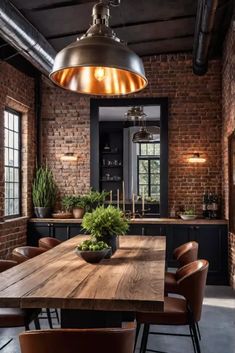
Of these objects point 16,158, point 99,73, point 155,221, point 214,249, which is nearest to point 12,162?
point 16,158

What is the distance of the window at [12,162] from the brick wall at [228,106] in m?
3.41

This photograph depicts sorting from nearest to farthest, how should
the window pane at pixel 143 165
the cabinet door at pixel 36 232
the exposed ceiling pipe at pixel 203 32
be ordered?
the exposed ceiling pipe at pixel 203 32 < the cabinet door at pixel 36 232 < the window pane at pixel 143 165

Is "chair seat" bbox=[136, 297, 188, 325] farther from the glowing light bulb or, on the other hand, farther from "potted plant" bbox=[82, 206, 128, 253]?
the glowing light bulb

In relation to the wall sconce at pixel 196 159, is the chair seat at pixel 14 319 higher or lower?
lower

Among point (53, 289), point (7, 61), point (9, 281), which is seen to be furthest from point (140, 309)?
point (7, 61)

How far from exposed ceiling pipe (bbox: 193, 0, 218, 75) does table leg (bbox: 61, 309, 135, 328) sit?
325 cm

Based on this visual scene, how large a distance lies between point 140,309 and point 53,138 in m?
5.84

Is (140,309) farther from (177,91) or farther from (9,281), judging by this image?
(177,91)

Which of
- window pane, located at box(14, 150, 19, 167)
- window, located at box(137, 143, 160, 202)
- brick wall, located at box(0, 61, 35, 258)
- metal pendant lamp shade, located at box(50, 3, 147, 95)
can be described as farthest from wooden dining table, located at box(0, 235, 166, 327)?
window, located at box(137, 143, 160, 202)

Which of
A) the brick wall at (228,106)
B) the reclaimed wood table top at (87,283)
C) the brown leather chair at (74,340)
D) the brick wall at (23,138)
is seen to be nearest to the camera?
the brown leather chair at (74,340)

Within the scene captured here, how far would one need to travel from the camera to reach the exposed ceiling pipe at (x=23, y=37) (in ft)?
14.6

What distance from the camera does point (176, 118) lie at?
7.60 meters

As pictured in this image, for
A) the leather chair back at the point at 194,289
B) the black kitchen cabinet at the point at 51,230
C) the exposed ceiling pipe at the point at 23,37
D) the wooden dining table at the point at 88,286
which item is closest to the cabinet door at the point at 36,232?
the black kitchen cabinet at the point at 51,230

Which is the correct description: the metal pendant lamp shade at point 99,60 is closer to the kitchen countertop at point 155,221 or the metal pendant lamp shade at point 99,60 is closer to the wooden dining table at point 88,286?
the wooden dining table at point 88,286
